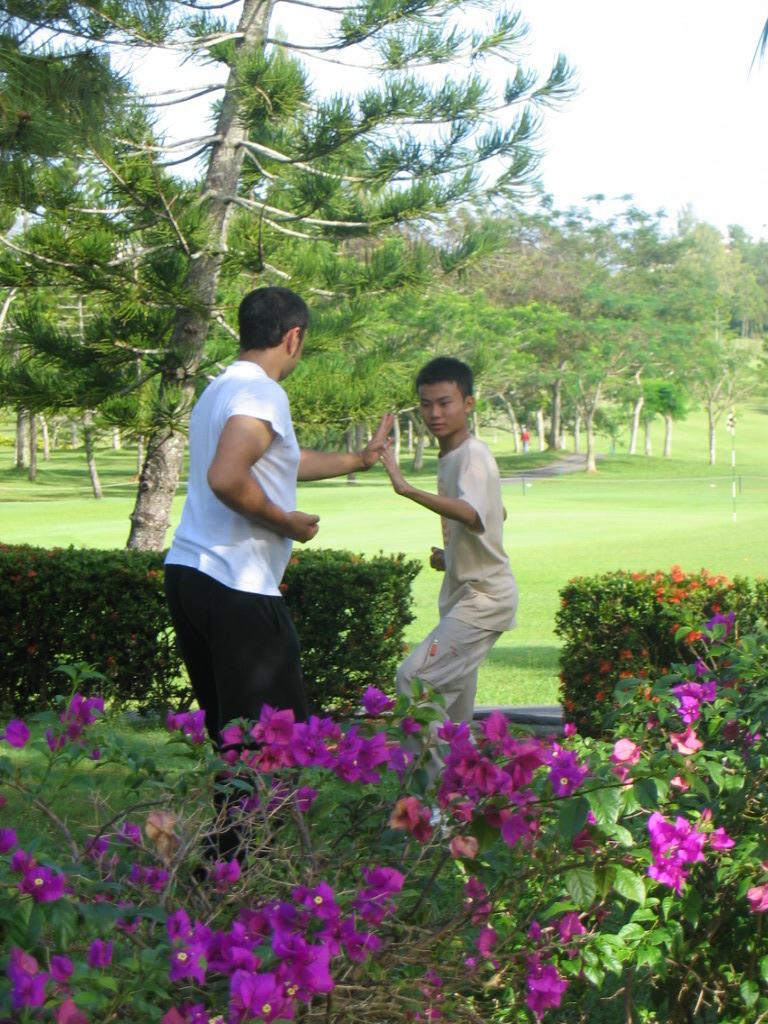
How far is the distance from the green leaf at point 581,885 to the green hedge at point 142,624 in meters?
4.77

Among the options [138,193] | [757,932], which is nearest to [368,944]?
[757,932]

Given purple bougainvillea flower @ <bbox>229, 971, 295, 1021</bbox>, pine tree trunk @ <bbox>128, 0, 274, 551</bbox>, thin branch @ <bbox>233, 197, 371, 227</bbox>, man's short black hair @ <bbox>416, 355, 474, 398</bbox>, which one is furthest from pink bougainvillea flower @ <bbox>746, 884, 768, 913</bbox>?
thin branch @ <bbox>233, 197, 371, 227</bbox>

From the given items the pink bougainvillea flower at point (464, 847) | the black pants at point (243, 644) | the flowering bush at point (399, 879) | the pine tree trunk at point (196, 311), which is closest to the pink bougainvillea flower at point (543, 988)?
the flowering bush at point (399, 879)

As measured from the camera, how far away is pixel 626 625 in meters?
6.37

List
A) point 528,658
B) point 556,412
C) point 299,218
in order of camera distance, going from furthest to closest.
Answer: point 556,412, point 299,218, point 528,658

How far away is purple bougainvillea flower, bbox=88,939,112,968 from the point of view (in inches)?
60.7

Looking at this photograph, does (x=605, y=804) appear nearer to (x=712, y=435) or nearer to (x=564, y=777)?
(x=564, y=777)

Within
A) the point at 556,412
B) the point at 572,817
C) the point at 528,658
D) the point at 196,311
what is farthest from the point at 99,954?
the point at 556,412

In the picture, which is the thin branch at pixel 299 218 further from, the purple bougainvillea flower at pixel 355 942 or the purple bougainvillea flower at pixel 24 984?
the purple bougainvillea flower at pixel 24 984

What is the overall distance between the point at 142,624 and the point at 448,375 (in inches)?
123

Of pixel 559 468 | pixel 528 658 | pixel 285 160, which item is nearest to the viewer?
pixel 528 658

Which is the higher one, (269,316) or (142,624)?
(269,316)

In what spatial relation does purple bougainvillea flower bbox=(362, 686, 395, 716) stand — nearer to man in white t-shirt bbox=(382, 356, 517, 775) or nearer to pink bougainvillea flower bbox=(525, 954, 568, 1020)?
pink bougainvillea flower bbox=(525, 954, 568, 1020)

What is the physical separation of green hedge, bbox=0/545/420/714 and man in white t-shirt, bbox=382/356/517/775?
7.89ft
